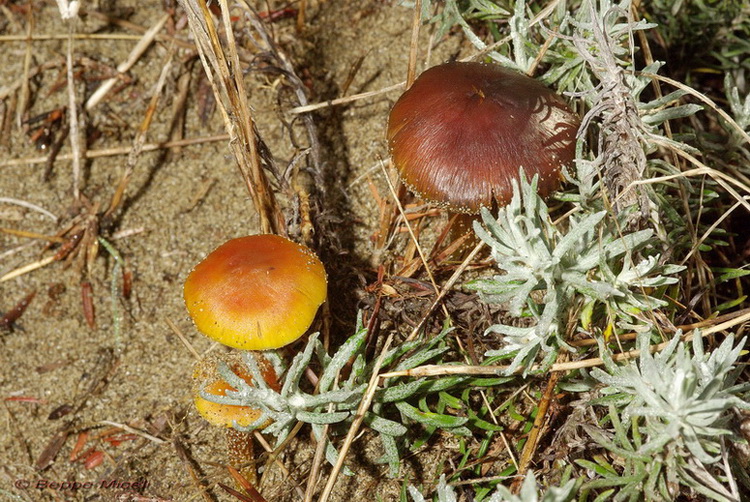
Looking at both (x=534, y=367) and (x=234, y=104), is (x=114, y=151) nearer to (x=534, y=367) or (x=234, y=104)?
(x=234, y=104)

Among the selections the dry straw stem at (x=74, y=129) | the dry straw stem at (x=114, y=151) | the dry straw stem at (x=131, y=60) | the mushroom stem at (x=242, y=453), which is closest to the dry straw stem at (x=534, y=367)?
the mushroom stem at (x=242, y=453)

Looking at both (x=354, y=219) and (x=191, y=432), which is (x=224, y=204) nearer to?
(x=354, y=219)

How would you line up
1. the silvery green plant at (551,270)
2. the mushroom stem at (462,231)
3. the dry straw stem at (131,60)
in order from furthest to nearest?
the dry straw stem at (131,60) → the mushroom stem at (462,231) → the silvery green plant at (551,270)

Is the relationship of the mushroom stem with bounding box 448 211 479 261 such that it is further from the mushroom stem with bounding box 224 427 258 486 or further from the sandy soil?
the mushroom stem with bounding box 224 427 258 486

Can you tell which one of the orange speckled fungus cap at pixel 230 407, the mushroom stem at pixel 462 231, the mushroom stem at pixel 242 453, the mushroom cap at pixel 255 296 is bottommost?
the mushroom stem at pixel 242 453

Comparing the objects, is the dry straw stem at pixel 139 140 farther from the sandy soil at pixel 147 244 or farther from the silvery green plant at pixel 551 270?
the silvery green plant at pixel 551 270

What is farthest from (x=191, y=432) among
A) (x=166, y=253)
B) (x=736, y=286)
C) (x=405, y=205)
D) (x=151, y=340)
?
(x=736, y=286)

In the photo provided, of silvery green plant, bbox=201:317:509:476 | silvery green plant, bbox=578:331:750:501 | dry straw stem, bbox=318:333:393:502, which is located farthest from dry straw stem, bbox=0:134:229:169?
silvery green plant, bbox=578:331:750:501
